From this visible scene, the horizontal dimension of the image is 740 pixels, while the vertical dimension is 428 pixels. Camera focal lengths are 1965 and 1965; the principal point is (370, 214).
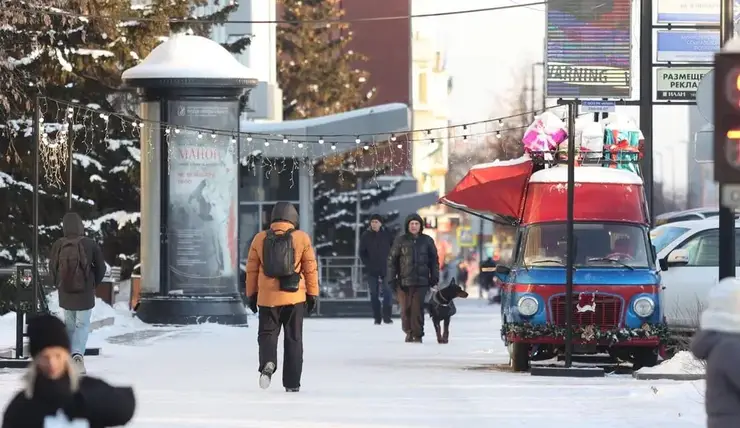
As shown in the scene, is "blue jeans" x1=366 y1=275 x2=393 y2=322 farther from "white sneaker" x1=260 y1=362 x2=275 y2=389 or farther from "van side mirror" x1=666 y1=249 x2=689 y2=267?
"white sneaker" x1=260 y1=362 x2=275 y2=389

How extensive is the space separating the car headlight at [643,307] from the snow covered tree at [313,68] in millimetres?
59072

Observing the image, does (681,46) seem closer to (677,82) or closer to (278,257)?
(677,82)

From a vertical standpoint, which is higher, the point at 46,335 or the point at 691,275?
the point at 46,335

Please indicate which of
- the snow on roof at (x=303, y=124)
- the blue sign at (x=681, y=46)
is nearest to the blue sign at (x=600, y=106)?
the blue sign at (x=681, y=46)

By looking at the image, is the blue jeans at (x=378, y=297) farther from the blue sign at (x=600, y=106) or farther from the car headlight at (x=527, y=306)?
the car headlight at (x=527, y=306)

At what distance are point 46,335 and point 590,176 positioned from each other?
14.9m

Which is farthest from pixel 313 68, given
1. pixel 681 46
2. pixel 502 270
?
pixel 502 270

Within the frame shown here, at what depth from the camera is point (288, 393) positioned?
16.8 meters

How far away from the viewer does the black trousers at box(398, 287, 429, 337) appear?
26.0 metres

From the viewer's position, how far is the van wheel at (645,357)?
66.5ft

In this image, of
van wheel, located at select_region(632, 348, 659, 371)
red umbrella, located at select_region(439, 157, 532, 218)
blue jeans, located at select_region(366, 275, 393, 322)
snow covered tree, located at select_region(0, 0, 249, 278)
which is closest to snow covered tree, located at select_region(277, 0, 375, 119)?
snow covered tree, located at select_region(0, 0, 249, 278)

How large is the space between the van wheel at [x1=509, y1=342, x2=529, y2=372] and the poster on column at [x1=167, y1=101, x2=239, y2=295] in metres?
11.5

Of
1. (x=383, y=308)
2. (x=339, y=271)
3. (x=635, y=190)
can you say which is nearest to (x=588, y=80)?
(x=383, y=308)

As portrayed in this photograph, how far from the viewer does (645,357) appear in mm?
20391
